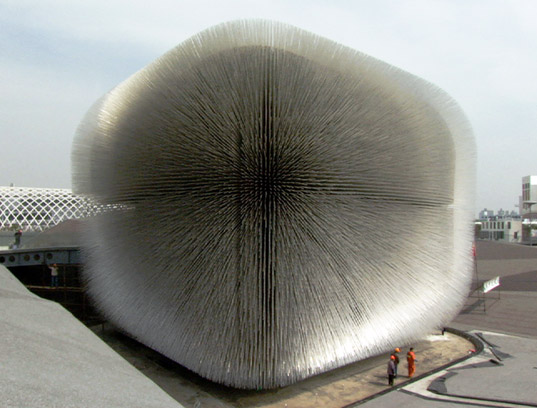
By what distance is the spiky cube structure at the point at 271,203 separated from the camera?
9234 millimetres

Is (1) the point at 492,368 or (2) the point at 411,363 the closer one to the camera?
(2) the point at 411,363

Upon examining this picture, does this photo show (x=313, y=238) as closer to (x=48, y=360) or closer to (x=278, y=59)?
(x=278, y=59)

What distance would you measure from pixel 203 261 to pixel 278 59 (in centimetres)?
490

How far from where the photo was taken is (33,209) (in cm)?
4697

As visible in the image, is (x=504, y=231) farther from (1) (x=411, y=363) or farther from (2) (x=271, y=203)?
(2) (x=271, y=203)

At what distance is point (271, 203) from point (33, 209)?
1815 inches

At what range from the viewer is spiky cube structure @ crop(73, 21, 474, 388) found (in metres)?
9.23

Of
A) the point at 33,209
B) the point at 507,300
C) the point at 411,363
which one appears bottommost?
the point at 507,300

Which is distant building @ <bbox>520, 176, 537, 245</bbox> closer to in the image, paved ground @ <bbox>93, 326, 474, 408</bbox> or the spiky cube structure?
paved ground @ <bbox>93, 326, 474, 408</bbox>

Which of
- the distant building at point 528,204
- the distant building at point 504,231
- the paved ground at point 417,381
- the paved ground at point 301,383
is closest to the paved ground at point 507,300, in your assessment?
the paved ground at point 417,381

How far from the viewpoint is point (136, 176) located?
1105 cm

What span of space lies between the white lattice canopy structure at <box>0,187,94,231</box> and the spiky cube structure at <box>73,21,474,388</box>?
120 feet

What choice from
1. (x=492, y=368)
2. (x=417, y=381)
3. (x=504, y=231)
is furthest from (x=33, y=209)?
(x=504, y=231)

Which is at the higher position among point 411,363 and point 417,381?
point 411,363
